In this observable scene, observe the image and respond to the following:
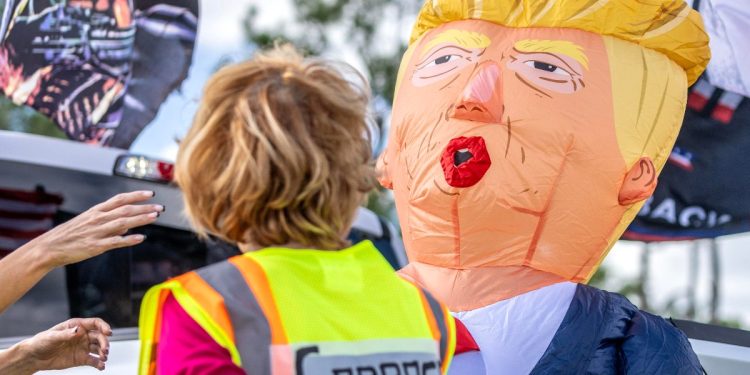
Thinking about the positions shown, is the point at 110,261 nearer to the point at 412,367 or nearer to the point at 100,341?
the point at 100,341

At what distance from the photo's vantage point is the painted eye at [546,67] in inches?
125

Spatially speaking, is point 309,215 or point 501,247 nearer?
point 309,215

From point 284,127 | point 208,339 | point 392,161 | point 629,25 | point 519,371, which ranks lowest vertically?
point 519,371

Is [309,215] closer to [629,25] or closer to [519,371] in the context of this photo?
[519,371]

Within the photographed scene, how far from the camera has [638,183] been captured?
3.21 meters

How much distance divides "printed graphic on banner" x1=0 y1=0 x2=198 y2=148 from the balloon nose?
2295 millimetres

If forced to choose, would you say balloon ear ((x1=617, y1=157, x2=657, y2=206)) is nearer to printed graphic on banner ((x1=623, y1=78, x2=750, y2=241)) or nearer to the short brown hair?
printed graphic on banner ((x1=623, y1=78, x2=750, y2=241))

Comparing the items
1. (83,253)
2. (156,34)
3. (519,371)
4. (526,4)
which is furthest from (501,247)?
(156,34)

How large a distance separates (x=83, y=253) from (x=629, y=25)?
185 centimetres

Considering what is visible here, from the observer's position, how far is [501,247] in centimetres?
314

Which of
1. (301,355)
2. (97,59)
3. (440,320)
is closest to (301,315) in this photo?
(301,355)

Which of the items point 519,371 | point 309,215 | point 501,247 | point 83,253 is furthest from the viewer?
point 501,247

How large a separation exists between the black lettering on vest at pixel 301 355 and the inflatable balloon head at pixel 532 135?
4.96 feet

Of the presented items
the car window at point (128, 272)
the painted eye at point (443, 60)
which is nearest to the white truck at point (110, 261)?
the car window at point (128, 272)
